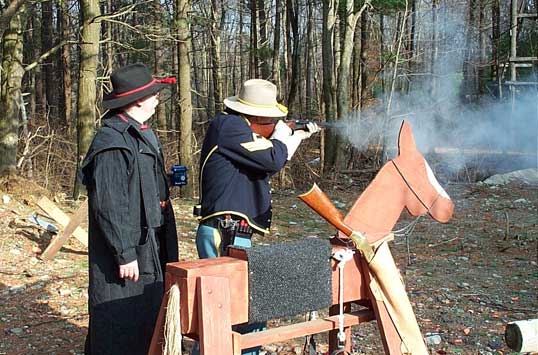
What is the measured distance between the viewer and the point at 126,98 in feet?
11.2

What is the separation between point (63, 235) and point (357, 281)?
4691 millimetres

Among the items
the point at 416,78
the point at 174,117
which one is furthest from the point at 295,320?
the point at 174,117

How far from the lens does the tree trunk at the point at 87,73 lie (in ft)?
33.9

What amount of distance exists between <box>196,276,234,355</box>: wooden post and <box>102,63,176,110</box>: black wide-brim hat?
1353mm

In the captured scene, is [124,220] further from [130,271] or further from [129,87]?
[129,87]

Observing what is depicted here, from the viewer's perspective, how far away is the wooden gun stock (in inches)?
116

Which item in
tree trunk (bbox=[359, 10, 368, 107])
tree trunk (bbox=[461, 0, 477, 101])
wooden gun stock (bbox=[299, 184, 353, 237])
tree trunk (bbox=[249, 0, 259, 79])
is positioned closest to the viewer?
wooden gun stock (bbox=[299, 184, 353, 237])

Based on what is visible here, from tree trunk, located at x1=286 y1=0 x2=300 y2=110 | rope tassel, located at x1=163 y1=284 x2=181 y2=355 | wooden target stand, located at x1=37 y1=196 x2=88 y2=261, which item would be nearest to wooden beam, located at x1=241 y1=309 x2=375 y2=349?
rope tassel, located at x1=163 y1=284 x2=181 y2=355

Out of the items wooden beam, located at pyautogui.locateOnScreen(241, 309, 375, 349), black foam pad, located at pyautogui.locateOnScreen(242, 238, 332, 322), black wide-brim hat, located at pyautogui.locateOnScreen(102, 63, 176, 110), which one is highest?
black wide-brim hat, located at pyautogui.locateOnScreen(102, 63, 176, 110)

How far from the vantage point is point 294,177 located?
15414mm

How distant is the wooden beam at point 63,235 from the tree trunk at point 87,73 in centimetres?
350

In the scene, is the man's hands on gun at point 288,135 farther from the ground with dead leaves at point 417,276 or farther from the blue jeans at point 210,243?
the ground with dead leaves at point 417,276

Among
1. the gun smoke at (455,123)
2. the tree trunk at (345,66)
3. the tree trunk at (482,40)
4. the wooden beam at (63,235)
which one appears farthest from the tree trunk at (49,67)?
the tree trunk at (482,40)

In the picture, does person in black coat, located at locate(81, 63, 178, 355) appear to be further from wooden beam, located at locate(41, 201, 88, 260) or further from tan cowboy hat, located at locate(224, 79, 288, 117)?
wooden beam, located at locate(41, 201, 88, 260)
